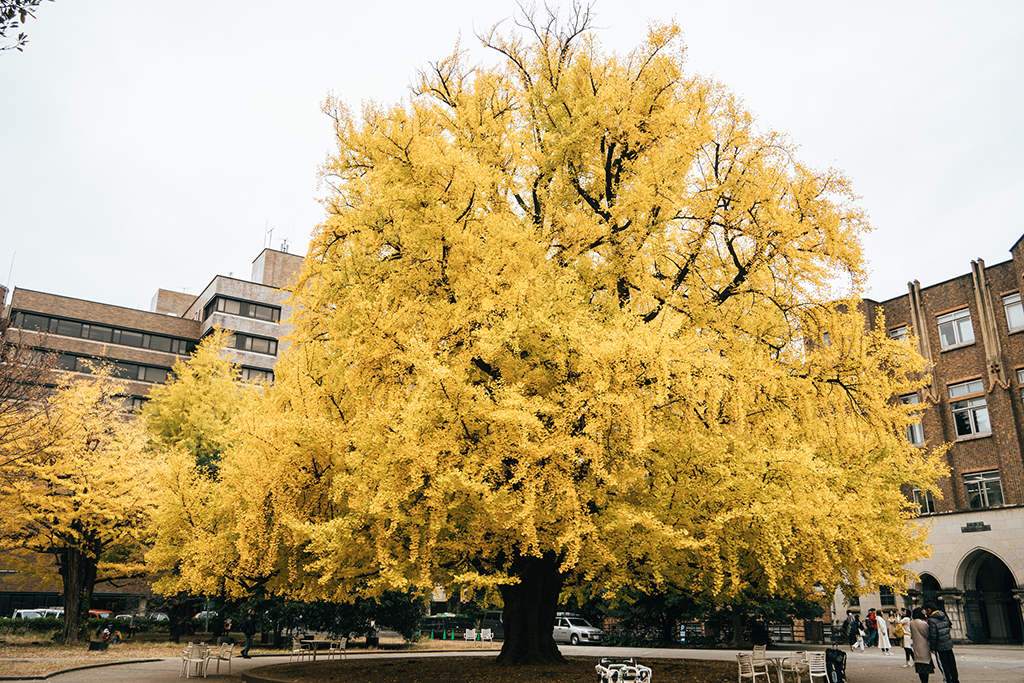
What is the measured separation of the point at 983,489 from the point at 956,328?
7.96 meters

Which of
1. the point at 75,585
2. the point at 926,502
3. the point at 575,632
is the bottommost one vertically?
the point at 575,632

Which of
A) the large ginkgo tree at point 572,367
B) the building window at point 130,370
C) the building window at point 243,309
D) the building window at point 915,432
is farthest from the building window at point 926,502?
the building window at point 130,370

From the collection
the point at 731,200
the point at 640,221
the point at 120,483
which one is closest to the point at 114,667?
the point at 120,483

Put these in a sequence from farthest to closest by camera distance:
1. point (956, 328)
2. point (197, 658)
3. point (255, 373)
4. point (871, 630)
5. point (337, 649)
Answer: point (255, 373)
point (956, 328)
point (871, 630)
point (337, 649)
point (197, 658)

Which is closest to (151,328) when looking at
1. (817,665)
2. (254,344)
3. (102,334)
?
(102,334)

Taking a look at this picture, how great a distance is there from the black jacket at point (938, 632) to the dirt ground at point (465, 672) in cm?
428

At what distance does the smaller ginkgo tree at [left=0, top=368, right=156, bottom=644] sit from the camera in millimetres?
25625

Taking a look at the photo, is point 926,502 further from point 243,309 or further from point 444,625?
point 243,309

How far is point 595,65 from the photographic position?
17.7 m

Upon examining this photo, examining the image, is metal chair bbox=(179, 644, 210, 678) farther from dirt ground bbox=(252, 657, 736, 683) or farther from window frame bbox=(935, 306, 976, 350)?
window frame bbox=(935, 306, 976, 350)

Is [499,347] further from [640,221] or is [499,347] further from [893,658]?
[893,658]

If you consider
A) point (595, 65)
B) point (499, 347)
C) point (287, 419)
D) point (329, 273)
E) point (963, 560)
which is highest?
point (595, 65)

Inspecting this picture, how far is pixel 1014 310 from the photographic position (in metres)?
32.3

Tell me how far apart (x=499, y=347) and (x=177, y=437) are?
35.2 metres
